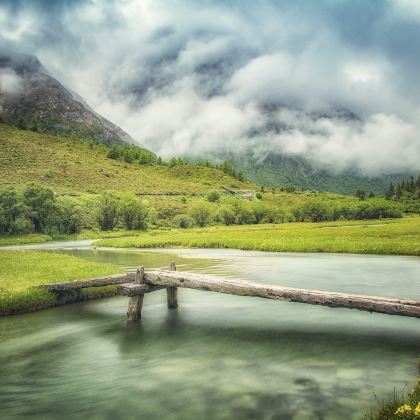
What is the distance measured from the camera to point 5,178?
11325 cm

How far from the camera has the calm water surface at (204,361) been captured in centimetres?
811

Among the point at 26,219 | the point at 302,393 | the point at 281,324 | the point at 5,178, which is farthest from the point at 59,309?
the point at 5,178

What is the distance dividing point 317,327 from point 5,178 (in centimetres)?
11795

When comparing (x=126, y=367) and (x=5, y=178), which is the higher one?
(x=5, y=178)

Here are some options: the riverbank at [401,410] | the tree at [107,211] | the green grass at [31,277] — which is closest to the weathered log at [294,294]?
the riverbank at [401,410]

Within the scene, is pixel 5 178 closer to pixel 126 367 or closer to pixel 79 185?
pixel 79 185

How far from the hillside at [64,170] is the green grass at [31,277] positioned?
8920 cm

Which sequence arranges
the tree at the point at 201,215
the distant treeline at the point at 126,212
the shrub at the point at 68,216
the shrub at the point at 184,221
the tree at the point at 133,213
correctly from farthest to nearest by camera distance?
the tree at the point at 201,215 < the shrub at the point at 184,221 < the tree at the point at 133,213 < the shrub at the point at 68,216 < the distant treeline at the point at 126,212

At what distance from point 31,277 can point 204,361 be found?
42.8 ft

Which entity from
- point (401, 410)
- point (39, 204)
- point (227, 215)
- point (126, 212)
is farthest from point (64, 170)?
point (401, 410)

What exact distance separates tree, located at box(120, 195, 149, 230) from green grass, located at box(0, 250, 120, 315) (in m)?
59.0

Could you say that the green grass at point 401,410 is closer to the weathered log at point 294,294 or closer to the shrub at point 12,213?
the weathered log at point 294,294

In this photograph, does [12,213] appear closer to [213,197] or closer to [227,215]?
[227,215]

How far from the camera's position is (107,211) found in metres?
87.5
